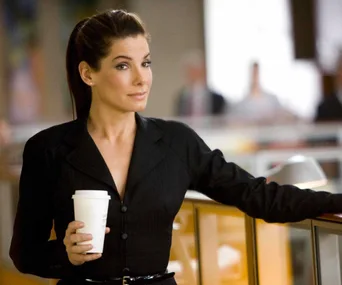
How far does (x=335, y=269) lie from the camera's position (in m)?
2.46

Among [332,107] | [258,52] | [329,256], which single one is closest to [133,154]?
[329,256]

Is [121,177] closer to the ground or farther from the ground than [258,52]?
closer to the ground

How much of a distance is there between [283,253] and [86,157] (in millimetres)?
1177

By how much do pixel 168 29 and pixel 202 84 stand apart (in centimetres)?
468

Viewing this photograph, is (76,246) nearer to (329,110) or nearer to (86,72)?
(86,72)

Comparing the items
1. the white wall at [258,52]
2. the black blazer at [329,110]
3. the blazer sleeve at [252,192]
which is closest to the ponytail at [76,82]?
the blazer sleeve at [252,192]

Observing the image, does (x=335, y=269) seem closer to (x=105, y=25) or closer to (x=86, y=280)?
(x=86, y=280)

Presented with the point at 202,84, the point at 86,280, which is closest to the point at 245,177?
the point at 86,280

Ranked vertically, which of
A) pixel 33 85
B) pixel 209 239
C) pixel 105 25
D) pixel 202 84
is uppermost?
pixel 33 85

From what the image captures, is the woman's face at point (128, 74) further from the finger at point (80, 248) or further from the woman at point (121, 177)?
the finger at point (80, 248)

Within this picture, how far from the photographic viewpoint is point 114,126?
2.30 m

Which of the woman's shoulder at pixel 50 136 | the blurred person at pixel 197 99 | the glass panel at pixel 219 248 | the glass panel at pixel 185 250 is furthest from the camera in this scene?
the blurred person at pixel 197 99

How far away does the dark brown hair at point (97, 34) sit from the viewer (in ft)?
7.36

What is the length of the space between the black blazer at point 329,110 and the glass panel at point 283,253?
18.5 feet
